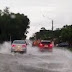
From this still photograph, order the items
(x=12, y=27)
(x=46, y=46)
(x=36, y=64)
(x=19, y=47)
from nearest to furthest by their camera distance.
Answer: (x=36, y=64), (x=19, y=47), (x=46, y=46), (x=12, y=27)

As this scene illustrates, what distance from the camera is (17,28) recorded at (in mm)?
115938

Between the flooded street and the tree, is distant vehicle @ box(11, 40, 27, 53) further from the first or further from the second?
the tree

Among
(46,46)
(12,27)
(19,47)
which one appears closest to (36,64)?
(19,47)

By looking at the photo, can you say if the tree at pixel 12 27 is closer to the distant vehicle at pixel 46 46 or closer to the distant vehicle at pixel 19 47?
the distant vehicle at pixel 46 46

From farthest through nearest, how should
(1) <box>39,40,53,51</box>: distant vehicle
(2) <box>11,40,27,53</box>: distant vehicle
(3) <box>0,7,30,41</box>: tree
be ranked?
(3) <box>0,7,30,41</box>: tree, (1) <box>39,40,53,51</box>: distant vehicle, (2) <box>11,40,27,53</box>: distant vehicle

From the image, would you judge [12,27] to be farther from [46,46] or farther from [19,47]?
[19,47]

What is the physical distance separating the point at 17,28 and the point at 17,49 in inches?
2959

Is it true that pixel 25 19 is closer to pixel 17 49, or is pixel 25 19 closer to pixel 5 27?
pixel 5 27

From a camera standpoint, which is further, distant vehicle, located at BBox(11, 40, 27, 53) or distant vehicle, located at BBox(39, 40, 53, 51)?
distant vehicle, located at BBox(39, 40, 53, 51)

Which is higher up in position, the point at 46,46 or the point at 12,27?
the point at 12,27

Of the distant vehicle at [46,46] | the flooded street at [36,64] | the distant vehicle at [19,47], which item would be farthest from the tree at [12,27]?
Answer: the flooded street at [36,64]

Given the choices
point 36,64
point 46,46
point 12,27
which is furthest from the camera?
point 12,27

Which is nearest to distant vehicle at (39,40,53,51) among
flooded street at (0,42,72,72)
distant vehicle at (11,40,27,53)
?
distant vehicle at (11,40,27,53)

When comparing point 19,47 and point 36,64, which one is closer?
point 36,64
